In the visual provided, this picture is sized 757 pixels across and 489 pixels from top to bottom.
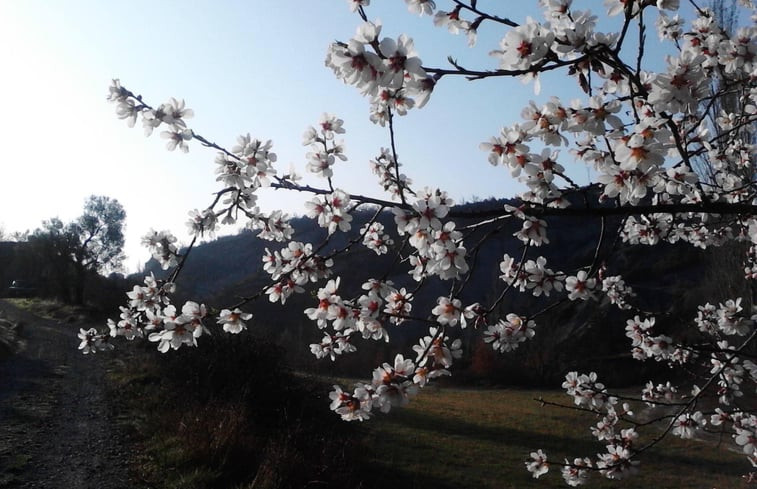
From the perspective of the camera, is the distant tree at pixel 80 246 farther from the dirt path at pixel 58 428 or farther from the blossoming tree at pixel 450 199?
the blossoming tree at pixel 450 199

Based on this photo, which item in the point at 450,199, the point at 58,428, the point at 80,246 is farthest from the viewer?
the point at 80,246

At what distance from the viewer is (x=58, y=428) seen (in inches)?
292

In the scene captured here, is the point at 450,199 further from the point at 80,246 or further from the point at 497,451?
the point at 80,246

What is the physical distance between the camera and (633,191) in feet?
5.04

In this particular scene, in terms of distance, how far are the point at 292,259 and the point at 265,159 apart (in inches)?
19.9

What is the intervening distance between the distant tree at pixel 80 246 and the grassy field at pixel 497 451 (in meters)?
23.4

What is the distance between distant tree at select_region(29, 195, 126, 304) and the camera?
29891mm

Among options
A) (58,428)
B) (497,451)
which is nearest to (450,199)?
(58,428)

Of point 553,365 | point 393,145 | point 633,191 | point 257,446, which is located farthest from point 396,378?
point 553,365

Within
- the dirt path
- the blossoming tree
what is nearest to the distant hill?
the dirt path

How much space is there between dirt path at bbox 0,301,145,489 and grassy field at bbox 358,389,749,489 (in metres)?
3.33

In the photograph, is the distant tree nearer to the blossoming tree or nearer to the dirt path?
the dirt path

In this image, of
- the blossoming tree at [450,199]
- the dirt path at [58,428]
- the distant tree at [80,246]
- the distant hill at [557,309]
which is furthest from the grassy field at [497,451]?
the distant tree at [80,246]

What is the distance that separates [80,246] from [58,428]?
26.4 metres
